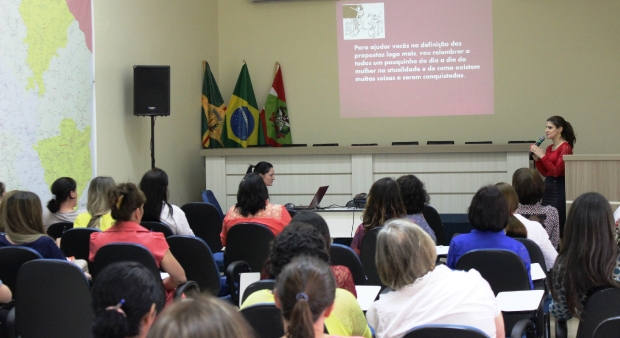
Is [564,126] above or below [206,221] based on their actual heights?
above

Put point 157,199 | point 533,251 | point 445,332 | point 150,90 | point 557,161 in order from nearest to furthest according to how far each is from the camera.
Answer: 1. point 445,332
2. point 533,251
3. point 157,199
4. point 557,161
5. point 150,90

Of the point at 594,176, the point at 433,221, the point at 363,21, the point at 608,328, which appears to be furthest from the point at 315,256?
the point at 363,21

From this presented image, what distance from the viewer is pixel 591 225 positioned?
2506 millimetres

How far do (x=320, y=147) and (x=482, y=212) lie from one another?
485cm

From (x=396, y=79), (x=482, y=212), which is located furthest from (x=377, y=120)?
(x=482, y=212)

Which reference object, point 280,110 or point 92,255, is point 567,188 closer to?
point 92,255

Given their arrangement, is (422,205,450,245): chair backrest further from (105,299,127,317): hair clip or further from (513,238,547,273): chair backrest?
(105,299,127,317): hair clip

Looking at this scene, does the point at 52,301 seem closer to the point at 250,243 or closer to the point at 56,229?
the point at 250,243

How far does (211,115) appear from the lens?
8.94 metres

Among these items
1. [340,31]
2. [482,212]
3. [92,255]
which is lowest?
[92,255]

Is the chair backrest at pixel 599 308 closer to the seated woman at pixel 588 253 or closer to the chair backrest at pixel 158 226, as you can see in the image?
the seated woman at pixel 588 253

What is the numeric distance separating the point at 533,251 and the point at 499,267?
0.59m

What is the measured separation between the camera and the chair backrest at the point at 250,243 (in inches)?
150

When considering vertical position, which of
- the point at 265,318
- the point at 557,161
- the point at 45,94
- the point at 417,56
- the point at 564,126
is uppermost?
the point at 417,56
